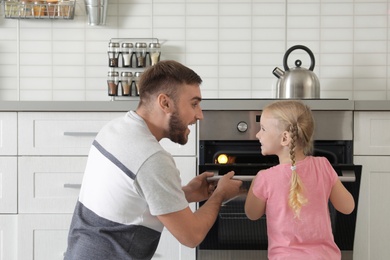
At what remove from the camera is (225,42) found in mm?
3561

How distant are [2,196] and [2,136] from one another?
0.82 feet

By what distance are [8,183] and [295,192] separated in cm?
134

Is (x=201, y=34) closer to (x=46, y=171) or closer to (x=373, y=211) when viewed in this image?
(x=46, y=171)

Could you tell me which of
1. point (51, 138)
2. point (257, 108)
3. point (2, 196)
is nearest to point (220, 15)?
point (257, 108)

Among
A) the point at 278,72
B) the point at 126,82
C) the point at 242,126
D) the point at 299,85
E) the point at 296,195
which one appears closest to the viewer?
the point at 296,195

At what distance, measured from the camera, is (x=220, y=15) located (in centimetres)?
356

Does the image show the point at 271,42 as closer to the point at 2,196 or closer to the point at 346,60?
the point at 346,60

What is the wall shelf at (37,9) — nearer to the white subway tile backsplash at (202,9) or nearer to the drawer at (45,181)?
the white subway tile backsplash at (202,9)

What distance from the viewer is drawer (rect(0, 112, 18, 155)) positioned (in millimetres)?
2836

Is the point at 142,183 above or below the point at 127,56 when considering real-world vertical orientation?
below

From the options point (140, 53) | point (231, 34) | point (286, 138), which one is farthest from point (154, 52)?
point (286, 138)

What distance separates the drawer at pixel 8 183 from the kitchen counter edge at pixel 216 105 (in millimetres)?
220

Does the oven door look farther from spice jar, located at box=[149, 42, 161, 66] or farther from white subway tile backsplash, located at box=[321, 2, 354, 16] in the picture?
white subway tile backsplash, located at box=[321, 2, 354, 16]

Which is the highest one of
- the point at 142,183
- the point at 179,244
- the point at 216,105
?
the point at 216,105
